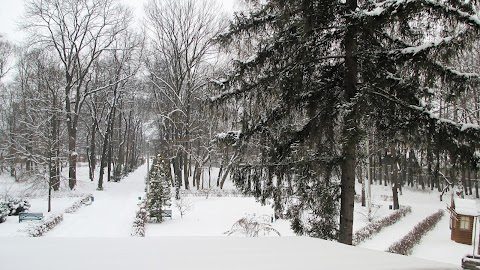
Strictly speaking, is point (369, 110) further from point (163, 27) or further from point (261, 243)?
point (163, 27)

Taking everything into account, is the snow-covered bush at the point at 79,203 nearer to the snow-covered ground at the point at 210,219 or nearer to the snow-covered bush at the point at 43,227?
the snow-covered bush at the point at 43,227

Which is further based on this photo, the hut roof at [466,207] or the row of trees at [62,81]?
the row of trees at [62,81]

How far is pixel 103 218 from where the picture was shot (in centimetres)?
1781

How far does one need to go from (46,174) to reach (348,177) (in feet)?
70.9

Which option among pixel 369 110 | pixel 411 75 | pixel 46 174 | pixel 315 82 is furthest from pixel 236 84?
pixel 46 174

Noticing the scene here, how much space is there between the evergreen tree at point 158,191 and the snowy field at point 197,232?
0.80m

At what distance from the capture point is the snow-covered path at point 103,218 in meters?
14.3

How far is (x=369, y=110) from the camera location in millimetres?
5836

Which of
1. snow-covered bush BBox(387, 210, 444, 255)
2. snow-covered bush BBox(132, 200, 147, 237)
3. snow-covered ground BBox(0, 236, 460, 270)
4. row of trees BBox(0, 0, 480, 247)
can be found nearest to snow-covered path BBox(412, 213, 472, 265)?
snow-covered bush BBox(387, 210, 444, 255)

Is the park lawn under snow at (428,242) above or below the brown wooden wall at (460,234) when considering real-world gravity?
below

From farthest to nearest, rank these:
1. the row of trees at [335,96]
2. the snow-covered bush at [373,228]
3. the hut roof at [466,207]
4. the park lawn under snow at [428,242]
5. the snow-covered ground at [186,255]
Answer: the hut roof at [466,207] < the snow-covered bush at [373,228] < the park lawn under snow at [428,242] < the row of trees at [335,96] < the snow-covered ground at [186,255]

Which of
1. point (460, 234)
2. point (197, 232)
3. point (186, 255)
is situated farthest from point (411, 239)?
point (186, 255)

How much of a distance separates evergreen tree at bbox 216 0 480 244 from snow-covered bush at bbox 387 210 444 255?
7358mm

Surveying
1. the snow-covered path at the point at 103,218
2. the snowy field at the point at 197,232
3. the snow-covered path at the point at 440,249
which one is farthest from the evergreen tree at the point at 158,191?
the snow-covered path at the point at 440,249
